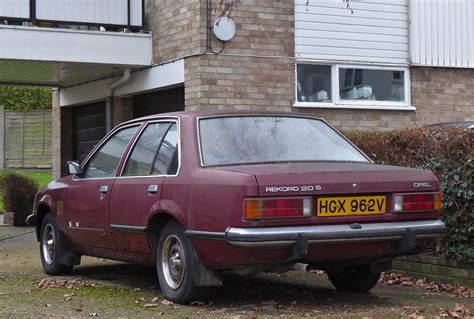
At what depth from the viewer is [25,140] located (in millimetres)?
29297

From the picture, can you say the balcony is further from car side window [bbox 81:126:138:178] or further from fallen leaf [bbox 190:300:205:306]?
fallen leaf [bbox 190:300:205:306]

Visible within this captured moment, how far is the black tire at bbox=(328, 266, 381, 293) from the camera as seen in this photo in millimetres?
6836

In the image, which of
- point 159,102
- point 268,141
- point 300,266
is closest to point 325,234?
point 300,266

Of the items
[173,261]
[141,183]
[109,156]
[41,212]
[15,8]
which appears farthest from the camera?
[15,8]

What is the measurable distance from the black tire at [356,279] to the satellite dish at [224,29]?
5.85 meters

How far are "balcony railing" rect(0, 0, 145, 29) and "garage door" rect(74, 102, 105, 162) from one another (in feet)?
9.58

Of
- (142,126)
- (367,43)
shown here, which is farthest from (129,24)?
(142,126)

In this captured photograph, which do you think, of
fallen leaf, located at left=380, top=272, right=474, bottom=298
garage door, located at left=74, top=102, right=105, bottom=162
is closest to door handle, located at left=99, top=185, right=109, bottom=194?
fallen leaf, located at left=380, top=272, right=474, bottom=298

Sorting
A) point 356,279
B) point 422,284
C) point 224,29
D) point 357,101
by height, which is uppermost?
point 224,29

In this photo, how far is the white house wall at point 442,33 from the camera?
13.5 m

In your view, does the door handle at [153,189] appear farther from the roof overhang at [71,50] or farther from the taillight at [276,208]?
the roof overhang at [71,50]

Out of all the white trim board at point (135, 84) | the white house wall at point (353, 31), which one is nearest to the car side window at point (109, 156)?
the white trim board at point (135, 84)

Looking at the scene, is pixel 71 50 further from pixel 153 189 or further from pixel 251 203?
pixel 251 203

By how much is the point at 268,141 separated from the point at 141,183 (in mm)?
1135
